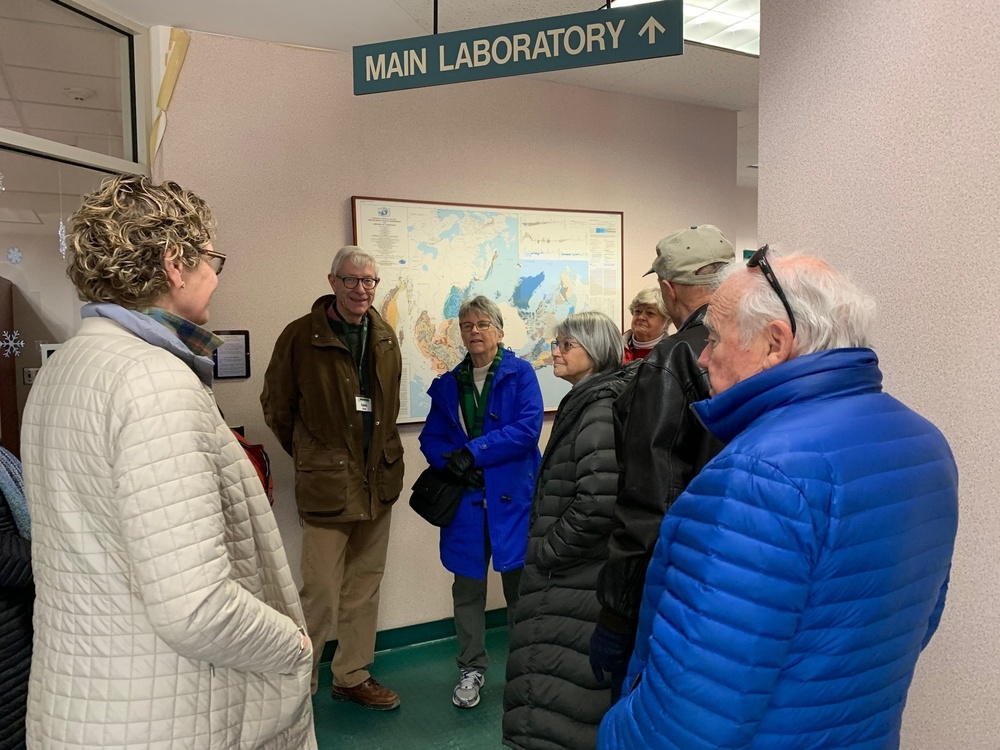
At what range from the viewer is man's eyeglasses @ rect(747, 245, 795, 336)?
3.60 ft

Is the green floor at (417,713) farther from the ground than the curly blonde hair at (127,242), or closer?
closer

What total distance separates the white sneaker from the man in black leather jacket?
168 cm

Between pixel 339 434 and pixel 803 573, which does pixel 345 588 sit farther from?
pixel 803 573

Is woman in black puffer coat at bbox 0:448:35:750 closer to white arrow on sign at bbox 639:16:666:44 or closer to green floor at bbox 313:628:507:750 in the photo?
green floor at bbox 313:628:507:750

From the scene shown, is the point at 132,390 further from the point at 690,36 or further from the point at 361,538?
the point at 690,36

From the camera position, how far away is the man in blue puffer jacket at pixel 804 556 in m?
0.93

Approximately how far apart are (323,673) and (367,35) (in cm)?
298

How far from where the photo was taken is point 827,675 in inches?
37.9

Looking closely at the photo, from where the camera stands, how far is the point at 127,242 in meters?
1.32

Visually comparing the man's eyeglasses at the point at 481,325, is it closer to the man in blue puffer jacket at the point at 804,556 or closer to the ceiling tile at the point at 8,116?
the ceiling tile at the point at 8,116

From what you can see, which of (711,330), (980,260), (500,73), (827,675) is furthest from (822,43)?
(827,675)

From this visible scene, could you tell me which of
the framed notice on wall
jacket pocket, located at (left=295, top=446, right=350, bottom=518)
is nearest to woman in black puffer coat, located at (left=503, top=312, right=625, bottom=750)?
jacket pocket, located at (left=295, top=446, right=350, bottom=518)

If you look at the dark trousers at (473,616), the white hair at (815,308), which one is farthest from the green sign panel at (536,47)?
the dark trousers at (473,616)

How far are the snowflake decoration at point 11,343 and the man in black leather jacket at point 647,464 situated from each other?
221cm
